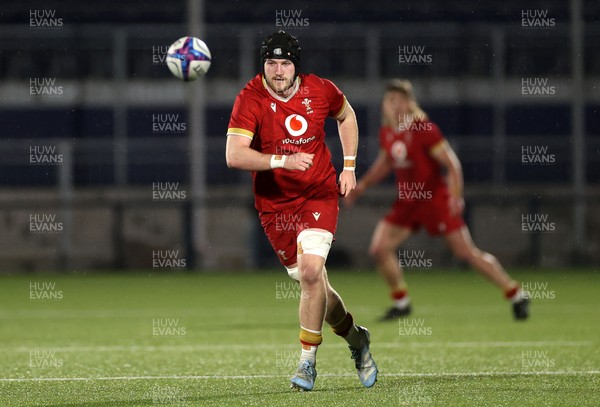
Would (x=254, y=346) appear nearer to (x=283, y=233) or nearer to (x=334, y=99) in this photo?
(x=283, y=233)

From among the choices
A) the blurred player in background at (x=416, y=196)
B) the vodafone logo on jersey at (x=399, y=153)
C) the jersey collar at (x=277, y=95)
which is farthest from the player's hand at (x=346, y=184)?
the vodafone logo on jersey at (x=399, y=153)

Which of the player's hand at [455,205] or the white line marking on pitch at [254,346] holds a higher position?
the player's hand at [455,205]

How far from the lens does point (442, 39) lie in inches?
949

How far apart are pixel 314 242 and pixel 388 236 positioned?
5948 mm

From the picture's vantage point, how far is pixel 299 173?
831cm

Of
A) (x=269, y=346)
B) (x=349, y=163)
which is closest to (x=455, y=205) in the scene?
(x=269, y=346)

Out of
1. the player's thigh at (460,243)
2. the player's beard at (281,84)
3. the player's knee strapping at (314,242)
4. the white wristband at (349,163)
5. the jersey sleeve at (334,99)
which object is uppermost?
the player's beard at (281,84)

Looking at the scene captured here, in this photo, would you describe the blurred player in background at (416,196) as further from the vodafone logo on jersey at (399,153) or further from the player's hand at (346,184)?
the player's hand at (346,184)

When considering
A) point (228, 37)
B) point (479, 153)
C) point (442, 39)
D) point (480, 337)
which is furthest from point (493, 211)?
point (480, 337)

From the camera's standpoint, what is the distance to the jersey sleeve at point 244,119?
8.09 meters

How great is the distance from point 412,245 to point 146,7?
10325 mm

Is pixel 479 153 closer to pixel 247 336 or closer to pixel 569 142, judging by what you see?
pixel 569 142

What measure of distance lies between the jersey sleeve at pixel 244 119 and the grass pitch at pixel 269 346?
163cm

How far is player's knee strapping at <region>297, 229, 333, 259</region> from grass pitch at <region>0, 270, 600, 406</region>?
34.7 inches
